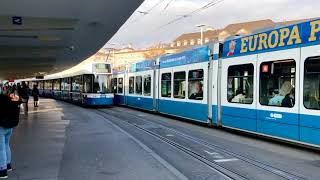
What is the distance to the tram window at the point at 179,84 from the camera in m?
19.6

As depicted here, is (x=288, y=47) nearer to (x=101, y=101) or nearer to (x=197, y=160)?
(x=197, y=160)

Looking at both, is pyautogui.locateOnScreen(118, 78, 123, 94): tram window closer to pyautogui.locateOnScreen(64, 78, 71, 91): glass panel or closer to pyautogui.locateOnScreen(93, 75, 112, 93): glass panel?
pyautogui.locateOnScreen(93, 75, 112, 93): glass panel

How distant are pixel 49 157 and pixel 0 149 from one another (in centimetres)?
251

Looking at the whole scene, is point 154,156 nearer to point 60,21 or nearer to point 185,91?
point 60,21

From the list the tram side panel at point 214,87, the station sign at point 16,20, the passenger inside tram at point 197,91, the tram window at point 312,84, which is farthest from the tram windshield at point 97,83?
the tram window at point 312,84

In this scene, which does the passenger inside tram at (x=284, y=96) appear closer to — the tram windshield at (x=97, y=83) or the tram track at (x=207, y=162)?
the tram track at (x=207, y=162)

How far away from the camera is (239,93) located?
1412 cm

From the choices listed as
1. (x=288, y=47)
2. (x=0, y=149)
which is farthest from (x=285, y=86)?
(x=0, y=149)

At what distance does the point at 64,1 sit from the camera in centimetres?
1211

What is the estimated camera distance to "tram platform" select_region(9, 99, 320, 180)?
327 inches

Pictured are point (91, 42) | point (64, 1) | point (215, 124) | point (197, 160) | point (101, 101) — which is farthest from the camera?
point (101, 101)

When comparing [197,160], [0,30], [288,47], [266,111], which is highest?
[0,30]

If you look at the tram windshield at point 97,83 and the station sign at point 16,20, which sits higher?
the station sign at point 16,20

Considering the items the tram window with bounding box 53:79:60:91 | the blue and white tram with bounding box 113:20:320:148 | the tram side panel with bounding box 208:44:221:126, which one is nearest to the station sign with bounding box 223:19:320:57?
the blue and white tram with bounding box 113:20:320:148
